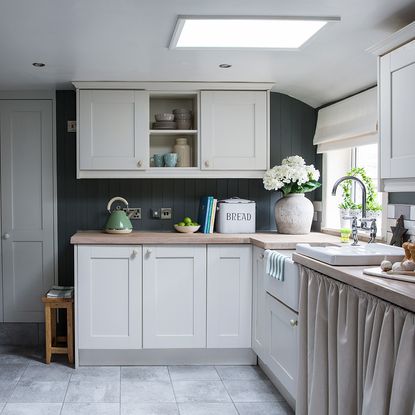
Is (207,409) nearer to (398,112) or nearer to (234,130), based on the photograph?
(398,112)

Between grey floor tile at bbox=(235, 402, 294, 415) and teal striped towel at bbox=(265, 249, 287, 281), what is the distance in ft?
2.42

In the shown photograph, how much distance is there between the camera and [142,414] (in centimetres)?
323

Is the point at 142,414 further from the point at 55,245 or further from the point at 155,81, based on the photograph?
the point at 155,81

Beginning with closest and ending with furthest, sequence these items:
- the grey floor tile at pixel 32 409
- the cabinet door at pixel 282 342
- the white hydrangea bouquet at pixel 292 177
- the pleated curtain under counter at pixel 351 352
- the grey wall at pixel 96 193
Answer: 1. the pleated curtain under counter at pixel 351 352
2. the cabinet door at pixel 282 342
3. the grey floor tile at pixel 32 409
4. the white hydrangea bouquet at pixel 292 177
5. the grey wall at pixel 96 193

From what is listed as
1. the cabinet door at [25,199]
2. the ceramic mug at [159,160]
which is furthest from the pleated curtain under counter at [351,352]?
the cabinet door at [25,199]

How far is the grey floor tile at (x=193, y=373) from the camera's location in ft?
12.7

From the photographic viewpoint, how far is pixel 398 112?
264 centimetres

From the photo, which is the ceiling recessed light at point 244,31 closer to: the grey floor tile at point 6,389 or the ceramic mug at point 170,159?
the ceramic mug at point 170,159

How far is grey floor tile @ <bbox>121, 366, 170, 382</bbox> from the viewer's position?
3.83 metres

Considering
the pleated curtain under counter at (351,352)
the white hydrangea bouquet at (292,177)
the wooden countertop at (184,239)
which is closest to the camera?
the pleated curtain under counter at (351,352)

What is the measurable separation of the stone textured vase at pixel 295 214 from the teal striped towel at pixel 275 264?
2.32 ft

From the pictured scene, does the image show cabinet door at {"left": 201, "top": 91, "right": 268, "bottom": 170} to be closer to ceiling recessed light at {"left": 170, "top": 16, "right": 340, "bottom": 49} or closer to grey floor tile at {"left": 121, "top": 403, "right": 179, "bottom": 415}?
ceiling recessed light at {"left": 170, "top": 16, "right": 340, "bottom": 49}

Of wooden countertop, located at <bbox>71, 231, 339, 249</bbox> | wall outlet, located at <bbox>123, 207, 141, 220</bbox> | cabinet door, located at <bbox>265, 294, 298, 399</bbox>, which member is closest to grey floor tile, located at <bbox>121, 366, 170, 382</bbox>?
cabinet door, located at <bbox>265, 294, 298, 399</bbox>

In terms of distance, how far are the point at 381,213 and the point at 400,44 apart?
1.28 metres
